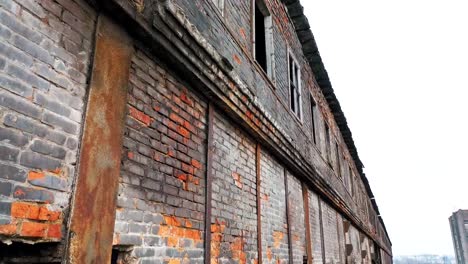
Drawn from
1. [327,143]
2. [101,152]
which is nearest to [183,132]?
[101,152]

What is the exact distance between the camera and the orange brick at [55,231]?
166cm

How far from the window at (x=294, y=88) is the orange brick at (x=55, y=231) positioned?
565 cm

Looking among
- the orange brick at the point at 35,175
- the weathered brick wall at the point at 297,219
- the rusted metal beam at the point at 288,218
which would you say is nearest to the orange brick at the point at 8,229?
the orange brick at the point at 35,175

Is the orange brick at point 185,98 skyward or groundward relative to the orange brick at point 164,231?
skyward

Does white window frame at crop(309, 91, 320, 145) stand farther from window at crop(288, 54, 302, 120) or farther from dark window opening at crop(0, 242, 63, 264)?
dark window opening at crop(0, 242, 63, 264)

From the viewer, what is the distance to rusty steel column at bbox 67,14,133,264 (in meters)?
1.82

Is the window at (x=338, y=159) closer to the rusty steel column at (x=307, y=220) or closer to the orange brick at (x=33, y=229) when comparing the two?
the rusty steel column at (x=307, y=220)

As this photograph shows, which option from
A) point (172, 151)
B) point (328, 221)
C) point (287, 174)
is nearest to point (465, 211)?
point (328, 221)

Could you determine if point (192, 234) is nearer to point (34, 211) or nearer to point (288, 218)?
point (34, 211)

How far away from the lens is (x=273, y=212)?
4801 millimetres

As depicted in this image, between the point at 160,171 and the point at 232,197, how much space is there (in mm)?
1265

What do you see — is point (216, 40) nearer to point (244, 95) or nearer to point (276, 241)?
point (244, 95)

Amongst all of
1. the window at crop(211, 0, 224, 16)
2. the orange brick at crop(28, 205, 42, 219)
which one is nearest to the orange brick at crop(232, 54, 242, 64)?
the window at crop(211, 0, 224, 16)

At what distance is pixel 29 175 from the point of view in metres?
1.63
